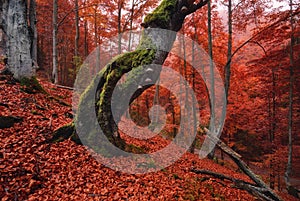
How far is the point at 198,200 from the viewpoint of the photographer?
11.9 ft

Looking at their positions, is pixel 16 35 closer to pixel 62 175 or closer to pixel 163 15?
pixel 163 15

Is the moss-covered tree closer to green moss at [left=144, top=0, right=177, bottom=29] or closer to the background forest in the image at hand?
green moss at [left=144, top=0, right=177, bottom=29]

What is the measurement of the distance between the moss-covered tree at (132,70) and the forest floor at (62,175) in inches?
22.4

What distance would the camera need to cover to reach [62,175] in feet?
10.6

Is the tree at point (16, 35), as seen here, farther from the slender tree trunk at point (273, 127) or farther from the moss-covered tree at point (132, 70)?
the slender tree trunk at point (273, 127)

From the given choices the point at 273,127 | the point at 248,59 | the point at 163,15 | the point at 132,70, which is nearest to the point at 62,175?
the point at 132,70

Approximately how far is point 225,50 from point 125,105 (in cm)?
1006

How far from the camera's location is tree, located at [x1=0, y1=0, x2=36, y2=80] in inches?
213

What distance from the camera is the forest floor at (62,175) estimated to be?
112 inches

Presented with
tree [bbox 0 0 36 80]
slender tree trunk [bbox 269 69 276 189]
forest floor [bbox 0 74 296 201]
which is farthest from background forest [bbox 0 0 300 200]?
tree [bbox 0 0 36 80]

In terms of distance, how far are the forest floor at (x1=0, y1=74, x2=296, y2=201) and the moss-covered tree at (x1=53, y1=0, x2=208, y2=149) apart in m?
0.57

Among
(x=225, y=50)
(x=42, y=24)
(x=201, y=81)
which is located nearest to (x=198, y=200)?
(x=201, y=81)

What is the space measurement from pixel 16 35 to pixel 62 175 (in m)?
4.85

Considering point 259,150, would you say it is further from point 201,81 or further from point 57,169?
point 57,169
